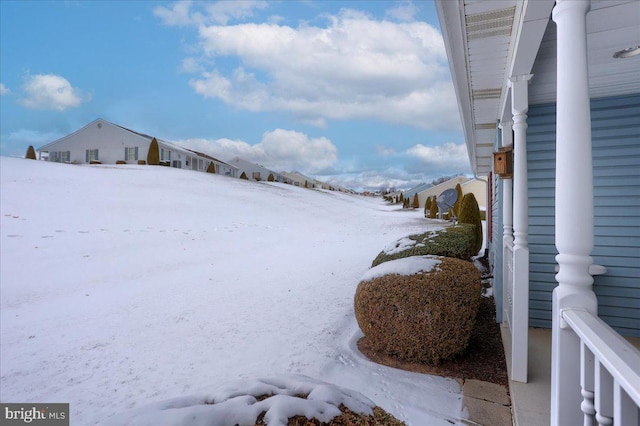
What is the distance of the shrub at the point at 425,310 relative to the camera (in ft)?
11.0

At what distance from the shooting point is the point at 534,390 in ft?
9.49

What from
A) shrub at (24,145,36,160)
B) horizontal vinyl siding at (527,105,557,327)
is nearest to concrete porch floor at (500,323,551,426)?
horizontal vinyl siding at (527,105,557,327)

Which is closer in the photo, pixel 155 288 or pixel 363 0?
pixel 363 0

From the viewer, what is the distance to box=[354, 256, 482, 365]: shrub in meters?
3.34

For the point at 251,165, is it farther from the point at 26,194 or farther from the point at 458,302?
the point at 458,302

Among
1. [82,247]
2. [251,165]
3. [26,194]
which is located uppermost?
[251,165]

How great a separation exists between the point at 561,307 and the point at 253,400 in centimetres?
144

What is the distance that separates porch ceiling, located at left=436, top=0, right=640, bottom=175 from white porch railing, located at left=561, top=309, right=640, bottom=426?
184 centimetres

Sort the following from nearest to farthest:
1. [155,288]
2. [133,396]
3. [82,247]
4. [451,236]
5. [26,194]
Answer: [133,396], [451,236], [155,288], [82,247], [26,194]

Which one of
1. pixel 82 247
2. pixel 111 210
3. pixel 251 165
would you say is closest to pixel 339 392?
pixel 82 247

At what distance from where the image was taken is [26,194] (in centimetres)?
1255

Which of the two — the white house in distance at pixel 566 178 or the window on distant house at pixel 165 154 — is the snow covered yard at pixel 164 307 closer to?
the white house in distance at pixel 566 178

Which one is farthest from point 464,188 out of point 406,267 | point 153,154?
point 406,267

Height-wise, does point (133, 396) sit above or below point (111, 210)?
below
